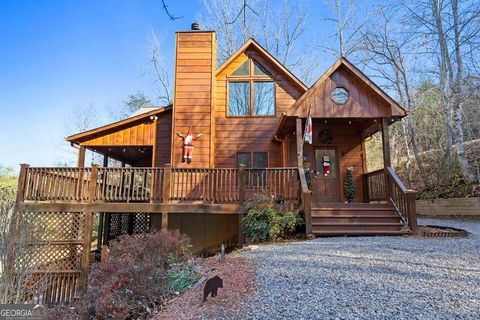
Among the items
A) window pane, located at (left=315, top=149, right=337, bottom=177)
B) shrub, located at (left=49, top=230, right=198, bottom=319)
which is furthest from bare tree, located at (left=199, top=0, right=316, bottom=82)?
shrub, located at (left=49, top=230, right=198, bottom=319)

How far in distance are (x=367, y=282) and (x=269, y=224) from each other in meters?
3.75

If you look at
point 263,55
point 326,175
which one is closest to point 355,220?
point 326,175

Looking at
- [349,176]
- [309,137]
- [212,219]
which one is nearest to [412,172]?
[349,176]

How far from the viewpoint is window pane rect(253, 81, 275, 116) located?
11594mm

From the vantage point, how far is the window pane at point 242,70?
1181 centimetres

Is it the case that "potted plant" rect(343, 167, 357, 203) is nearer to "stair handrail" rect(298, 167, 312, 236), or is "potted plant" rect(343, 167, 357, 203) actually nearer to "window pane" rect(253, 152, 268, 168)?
"window pane" rect(253, 152, 268, 168)

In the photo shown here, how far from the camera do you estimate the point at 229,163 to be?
11164 millimetres

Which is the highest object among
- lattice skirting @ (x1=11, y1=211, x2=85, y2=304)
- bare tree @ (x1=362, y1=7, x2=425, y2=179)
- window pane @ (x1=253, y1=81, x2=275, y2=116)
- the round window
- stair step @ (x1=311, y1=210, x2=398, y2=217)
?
bare tree @ (x1=362, y1=7, x2=425, y2=179)

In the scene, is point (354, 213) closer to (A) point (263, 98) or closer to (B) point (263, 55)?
(A) point (263, 98)

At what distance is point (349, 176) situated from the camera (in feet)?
34.5

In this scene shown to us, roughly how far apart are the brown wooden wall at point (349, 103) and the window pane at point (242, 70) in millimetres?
3817

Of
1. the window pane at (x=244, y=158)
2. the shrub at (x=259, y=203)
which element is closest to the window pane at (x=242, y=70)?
the window pane at (x=244, y=158)

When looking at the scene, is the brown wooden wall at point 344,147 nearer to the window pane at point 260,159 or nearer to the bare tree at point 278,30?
the window pane at point 260,159

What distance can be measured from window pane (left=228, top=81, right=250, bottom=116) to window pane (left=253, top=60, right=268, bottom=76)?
0.57 m
